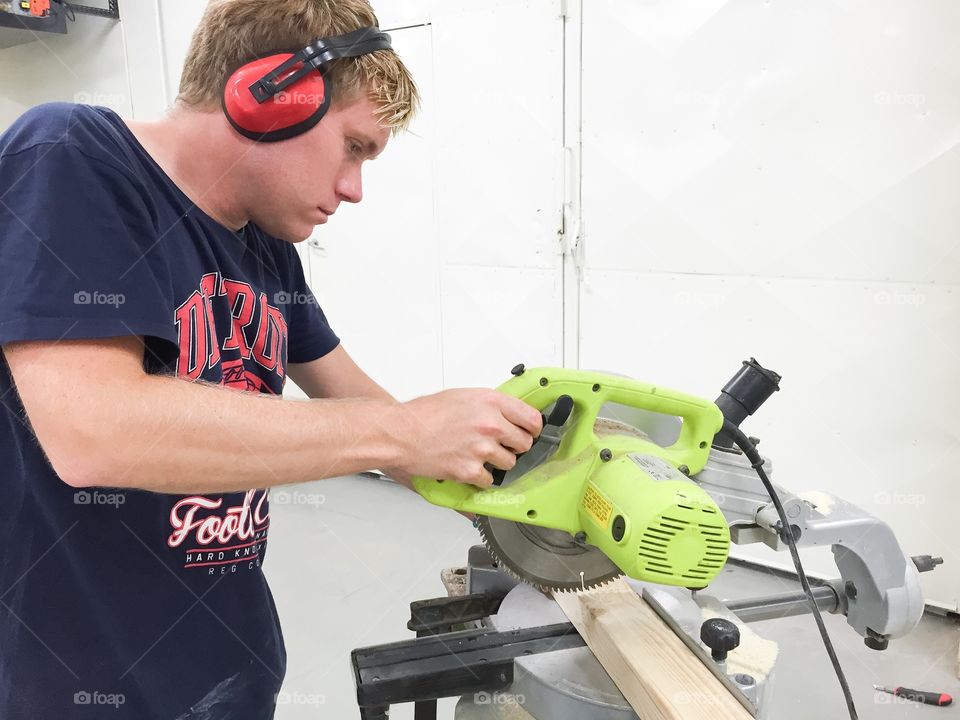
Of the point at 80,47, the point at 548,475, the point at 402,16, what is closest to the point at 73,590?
the point at 548,475

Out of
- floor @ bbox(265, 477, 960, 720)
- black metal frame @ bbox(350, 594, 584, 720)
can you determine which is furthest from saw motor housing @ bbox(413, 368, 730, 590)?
floor @ bbox(265, 477, 960, 720)

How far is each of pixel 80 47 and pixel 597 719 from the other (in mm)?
5158

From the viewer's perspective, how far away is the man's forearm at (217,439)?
69 centimetres

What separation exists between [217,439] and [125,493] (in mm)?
261

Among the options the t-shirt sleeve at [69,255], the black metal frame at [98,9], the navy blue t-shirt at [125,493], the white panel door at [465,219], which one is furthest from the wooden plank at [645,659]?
the black metal frame at [98,9]

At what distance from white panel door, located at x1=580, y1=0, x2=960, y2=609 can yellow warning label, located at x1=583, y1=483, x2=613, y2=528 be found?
6.21 feet

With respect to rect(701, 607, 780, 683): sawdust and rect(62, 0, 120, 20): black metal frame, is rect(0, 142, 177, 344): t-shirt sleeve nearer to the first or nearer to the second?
rect(701, 607, 780, 683): sawdust

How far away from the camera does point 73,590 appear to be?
0.89 meters

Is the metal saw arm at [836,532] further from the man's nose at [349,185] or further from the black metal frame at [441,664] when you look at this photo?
the man's nose at [349,185]

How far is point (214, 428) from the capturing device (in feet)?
2.41

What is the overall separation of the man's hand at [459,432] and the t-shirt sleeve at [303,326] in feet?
1.46

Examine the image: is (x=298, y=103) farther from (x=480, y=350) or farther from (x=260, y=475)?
(x=480, y=350)

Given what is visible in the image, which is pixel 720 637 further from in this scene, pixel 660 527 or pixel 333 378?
pixel 333 378

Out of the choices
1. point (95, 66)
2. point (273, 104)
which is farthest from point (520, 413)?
point (95, 66)
